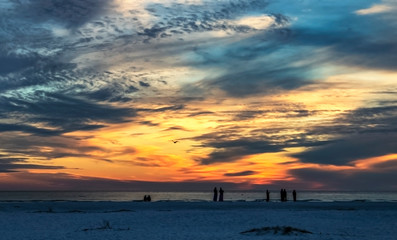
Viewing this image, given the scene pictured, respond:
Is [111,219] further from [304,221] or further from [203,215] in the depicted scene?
[304,221]

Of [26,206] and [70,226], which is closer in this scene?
[70,226]

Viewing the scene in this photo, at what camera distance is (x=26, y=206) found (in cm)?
4638

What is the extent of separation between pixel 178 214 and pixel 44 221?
369 inches

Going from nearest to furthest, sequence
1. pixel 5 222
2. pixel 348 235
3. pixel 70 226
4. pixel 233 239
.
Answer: pixel 233 239, pixel 348 235, pixel 70 226, pixel 5 222

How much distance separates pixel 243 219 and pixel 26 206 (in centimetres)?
2395

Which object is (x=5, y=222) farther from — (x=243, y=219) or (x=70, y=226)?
(x=243, y=219)

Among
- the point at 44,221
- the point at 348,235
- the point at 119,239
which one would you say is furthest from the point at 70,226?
the point at 348,235

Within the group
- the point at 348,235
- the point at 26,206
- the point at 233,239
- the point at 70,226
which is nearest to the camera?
the point at 233,239

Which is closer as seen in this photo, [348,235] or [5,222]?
[348,235]

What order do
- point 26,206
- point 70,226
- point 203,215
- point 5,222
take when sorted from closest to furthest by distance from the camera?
point 70,226 → point 5,222 → point 203,215 → point 26,206

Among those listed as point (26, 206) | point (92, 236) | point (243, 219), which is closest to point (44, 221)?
point (92, 236)

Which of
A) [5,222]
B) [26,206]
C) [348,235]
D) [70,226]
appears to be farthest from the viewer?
[26,206]

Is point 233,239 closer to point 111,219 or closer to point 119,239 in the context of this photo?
point 119,239

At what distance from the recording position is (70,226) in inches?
1139
